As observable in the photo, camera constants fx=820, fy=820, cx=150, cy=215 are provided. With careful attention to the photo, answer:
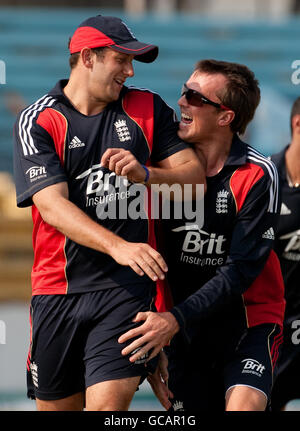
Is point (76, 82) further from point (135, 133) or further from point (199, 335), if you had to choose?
point (199, 335)

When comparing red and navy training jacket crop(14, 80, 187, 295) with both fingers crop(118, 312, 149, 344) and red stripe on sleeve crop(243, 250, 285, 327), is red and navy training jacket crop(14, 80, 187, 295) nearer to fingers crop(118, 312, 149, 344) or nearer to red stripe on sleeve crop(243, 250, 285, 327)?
fingers crop(118, 312, 149, 344)

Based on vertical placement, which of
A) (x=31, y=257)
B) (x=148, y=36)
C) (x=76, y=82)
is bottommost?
(x=31, y=257)

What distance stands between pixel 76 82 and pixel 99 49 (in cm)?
21

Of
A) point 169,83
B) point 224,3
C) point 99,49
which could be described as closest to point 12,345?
point 99,49

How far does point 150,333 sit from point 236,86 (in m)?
1.42

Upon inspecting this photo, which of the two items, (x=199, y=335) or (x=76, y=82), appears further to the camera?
(x=199, y=335)

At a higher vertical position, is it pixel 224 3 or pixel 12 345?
pixel 224 3

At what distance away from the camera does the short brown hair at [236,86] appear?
4301 millimetres

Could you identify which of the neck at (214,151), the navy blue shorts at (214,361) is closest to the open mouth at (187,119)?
the neck at (214,151)

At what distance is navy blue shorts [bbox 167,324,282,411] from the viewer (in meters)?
4.25

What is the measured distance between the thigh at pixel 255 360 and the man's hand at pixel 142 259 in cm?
95

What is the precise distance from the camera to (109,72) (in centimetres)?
395

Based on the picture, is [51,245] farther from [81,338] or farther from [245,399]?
[245,399]

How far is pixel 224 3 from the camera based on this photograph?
16.2 m
